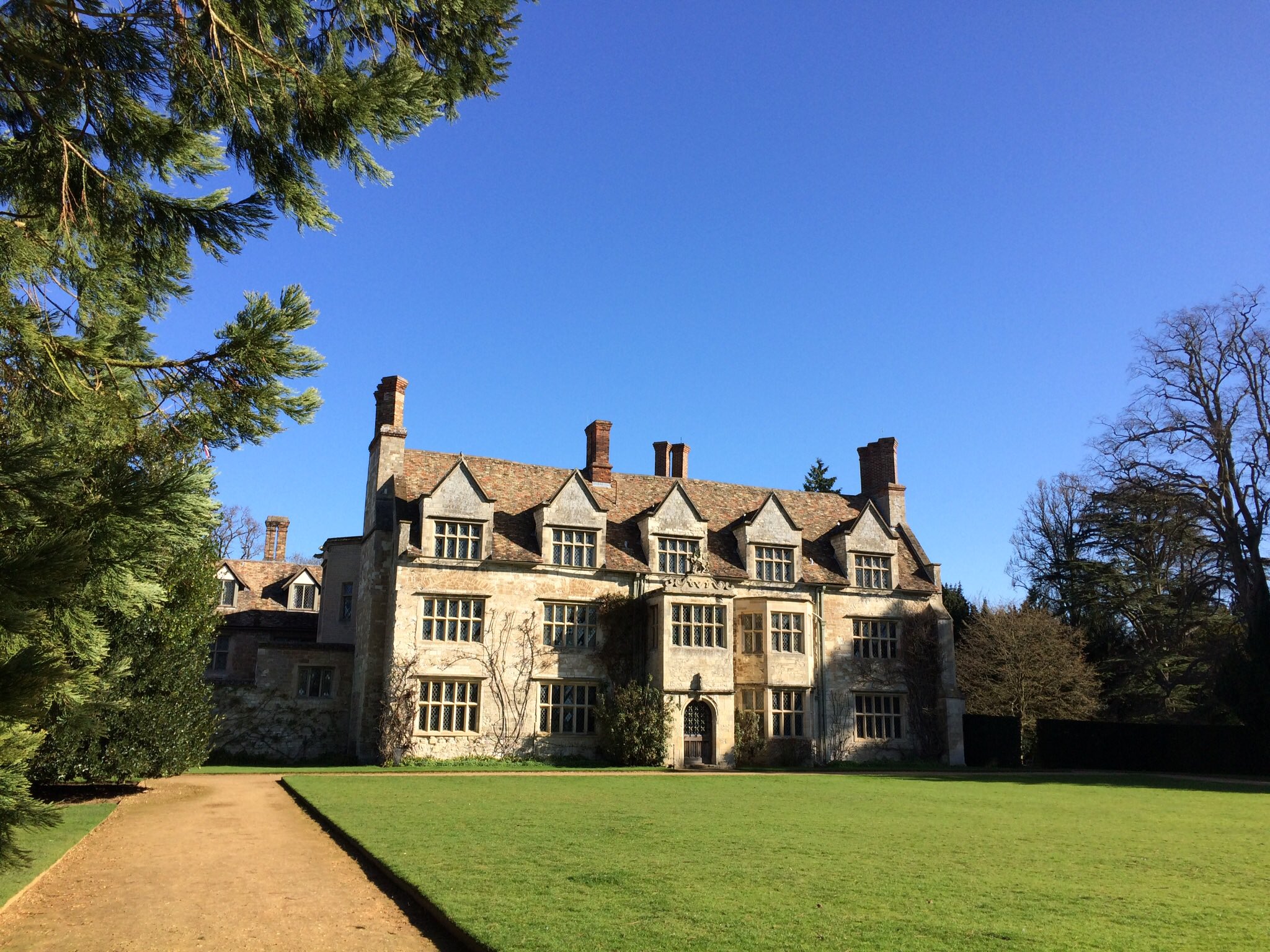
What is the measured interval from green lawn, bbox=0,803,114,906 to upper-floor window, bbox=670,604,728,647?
53.8ft

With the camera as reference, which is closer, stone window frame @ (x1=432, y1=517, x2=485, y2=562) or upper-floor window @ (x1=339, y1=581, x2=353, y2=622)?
stone window frame @ (x1=432, y1=517, x2=485, y2=562)

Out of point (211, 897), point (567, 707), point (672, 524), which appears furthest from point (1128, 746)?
point (211, 897)

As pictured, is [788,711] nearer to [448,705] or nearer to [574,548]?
[574,548]

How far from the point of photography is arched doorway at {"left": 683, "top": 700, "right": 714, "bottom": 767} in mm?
28609

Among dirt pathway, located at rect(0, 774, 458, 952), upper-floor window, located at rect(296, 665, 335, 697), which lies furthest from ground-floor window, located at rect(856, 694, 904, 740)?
dirt pathway, located at rect(0, 774, 458, 952)

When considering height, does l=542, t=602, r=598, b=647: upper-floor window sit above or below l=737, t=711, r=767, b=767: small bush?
above

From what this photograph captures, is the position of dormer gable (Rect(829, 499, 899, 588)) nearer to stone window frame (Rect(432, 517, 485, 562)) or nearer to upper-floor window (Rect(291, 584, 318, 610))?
stone window frame (Rect(432, 517, 485, 562))

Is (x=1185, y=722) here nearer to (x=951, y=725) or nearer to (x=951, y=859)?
(x=951, y=725)

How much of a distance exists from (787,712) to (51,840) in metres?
22.6

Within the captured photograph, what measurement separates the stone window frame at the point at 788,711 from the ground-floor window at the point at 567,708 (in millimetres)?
5804

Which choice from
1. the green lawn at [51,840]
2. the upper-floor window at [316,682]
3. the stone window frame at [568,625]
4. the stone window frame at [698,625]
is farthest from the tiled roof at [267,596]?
the green lawn at [51,840]

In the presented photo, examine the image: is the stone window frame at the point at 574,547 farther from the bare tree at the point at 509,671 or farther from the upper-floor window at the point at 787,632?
the upper-floor window at the point at 787,632

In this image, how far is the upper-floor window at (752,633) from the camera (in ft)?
99.5

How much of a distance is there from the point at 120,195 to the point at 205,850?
28.0 feet
